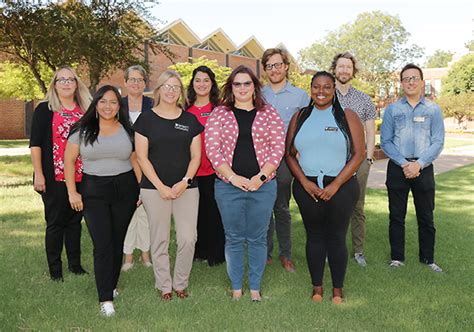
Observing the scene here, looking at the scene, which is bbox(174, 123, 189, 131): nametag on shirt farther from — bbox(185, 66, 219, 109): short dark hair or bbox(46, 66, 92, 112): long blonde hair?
bbox(46, 66, 92, 112): long blonde hair

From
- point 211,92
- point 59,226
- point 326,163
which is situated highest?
point 211,92

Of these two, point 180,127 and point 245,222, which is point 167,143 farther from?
point 245,222

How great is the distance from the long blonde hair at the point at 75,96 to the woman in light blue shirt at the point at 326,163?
2157mm

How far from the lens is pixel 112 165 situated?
4.11m

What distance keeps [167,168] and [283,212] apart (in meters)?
1.72

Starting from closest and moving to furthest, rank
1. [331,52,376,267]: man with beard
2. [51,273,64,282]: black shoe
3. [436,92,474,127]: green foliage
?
[51,273,64,282]: black shoe → [331,52,376,267]: man with beard → [436,92,474,127]: green foliage

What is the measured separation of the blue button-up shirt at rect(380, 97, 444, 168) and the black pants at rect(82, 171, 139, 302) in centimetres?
307

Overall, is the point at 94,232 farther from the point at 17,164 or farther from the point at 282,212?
the point at 17,164

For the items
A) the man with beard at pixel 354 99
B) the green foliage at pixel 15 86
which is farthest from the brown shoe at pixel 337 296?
the green foliage at pixel 15 86

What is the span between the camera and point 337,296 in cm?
442

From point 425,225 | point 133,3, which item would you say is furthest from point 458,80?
point 425,225

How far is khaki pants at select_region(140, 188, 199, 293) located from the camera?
14.0 feet

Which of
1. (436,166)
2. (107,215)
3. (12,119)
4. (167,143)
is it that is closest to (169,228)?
(107,215)

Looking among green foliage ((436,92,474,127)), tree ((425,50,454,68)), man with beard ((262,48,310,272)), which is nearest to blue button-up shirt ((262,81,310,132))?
man with beard ((262,48,310,272))
